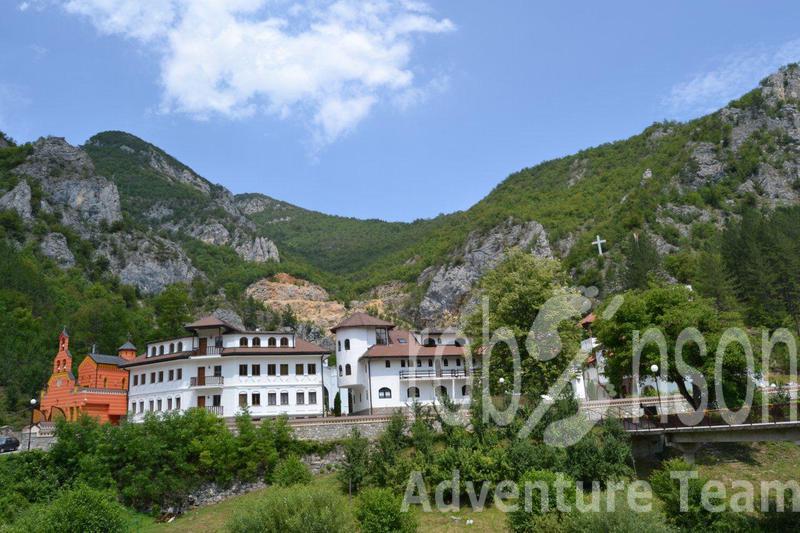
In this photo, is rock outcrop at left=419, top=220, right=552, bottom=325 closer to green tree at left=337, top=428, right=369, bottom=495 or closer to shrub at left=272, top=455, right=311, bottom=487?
green tree at left=337, top=428, right=369, bottom=495

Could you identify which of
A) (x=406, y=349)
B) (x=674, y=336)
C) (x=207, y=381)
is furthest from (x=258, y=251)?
(x=674, y=336)

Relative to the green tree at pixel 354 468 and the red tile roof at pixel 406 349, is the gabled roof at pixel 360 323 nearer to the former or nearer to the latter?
the red tile roof at pixel 406 349

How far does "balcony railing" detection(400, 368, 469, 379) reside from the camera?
173 feet

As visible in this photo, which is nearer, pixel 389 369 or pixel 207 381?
pixel 207 381

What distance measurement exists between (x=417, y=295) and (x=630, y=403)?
83.5m

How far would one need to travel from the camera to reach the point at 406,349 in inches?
2112

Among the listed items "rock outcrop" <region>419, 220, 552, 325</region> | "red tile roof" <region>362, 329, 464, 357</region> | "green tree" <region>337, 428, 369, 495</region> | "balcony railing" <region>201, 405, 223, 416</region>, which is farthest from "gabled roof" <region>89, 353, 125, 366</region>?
"rock outcrop" <region>419, 220, 552, 325</region>

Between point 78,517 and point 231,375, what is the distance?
20.8 m

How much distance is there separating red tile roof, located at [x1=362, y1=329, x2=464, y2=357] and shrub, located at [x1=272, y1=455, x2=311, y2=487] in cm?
1677

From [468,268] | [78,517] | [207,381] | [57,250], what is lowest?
[78,517]

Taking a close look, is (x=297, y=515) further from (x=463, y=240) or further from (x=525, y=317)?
(x=463, y=240)

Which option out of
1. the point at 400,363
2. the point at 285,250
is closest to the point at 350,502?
the point at 400,363

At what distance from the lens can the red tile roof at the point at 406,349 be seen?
52594 mm

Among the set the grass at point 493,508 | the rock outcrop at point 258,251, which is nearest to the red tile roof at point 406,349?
the grass at point 493,508
